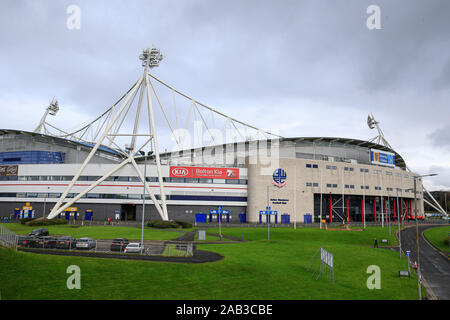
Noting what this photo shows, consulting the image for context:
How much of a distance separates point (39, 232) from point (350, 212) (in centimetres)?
7747

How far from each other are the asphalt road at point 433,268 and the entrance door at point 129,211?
59.8m

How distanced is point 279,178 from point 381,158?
1415 inches

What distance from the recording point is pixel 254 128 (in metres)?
92.9

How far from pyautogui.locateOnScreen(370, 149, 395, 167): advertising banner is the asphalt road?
127 feet

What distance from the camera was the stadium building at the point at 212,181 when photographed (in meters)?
75.9

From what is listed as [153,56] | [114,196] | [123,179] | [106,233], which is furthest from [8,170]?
[106,233]

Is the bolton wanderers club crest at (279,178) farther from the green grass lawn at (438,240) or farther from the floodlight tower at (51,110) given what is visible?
the floodlight tower at (51,110)

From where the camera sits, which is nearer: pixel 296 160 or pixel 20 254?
pixel 20 254

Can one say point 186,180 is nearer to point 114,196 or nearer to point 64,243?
point 114,196

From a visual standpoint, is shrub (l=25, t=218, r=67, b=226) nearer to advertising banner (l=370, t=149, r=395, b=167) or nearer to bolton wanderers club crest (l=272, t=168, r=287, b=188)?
Result: bolton wanderers club crest (l=272, t=168, r=287, b=188)

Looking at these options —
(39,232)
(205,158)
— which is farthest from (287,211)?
(39,232)
